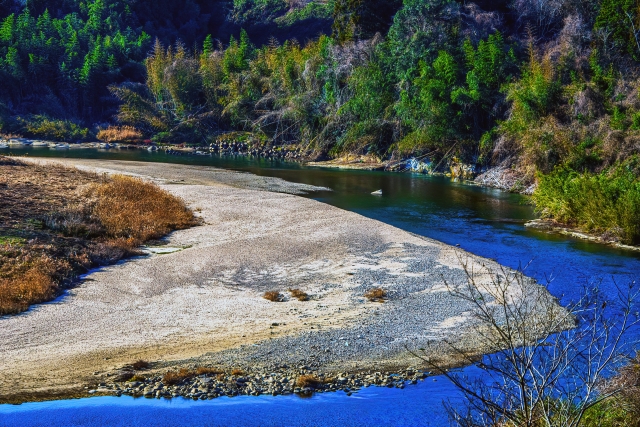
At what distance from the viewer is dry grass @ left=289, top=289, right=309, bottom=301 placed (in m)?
14.1

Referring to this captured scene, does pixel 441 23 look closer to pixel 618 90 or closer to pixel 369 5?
pixel 369 5

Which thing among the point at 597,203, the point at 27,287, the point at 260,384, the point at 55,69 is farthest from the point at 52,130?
the point at 260,384

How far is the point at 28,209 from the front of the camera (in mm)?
19062

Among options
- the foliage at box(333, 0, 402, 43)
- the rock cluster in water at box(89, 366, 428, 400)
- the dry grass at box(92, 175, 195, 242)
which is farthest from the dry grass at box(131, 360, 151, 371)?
the foliage at box(333, 0, 402, 43)

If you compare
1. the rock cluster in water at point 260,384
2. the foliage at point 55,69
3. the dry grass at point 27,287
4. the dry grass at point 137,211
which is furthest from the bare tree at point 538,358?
the foliage at point 55,69

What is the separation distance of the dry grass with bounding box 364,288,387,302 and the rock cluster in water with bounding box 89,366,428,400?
11.9 feet

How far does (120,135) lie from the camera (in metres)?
64.6

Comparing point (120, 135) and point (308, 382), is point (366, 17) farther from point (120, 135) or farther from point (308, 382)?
point (308, 382)

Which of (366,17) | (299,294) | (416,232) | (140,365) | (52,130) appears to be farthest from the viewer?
(52,130)

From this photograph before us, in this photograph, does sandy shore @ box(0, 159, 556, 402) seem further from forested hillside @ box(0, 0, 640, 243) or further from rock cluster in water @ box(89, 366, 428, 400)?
forested hillside @ box(0, 0, 640, 243)

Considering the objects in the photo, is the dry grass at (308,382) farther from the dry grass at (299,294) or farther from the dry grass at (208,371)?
the dry grass at (299,294)

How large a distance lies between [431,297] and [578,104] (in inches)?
886

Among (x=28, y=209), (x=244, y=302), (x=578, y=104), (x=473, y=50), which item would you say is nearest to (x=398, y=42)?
(x=473, y=50)

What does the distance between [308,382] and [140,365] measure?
277 cm
